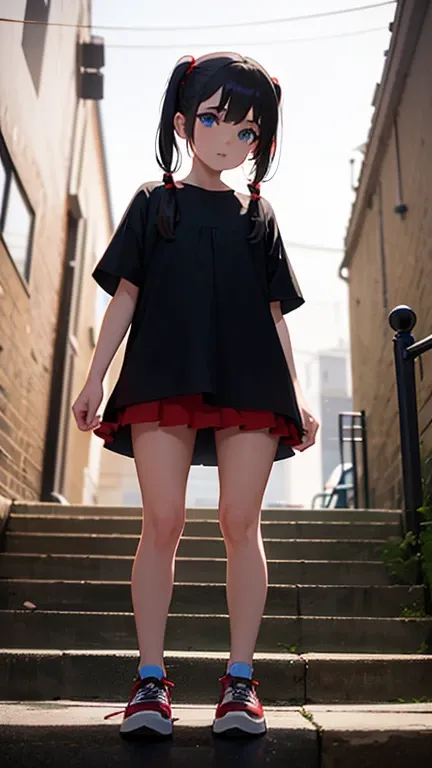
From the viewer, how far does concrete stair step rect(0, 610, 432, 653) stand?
9.47 ft

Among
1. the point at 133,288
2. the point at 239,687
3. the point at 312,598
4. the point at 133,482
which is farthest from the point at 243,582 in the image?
the point at 133,482

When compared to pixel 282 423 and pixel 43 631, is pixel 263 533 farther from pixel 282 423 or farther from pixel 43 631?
pixel 282 423

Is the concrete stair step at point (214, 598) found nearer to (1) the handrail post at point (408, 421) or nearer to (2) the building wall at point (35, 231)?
(1) the handrail post at point (408, 421)

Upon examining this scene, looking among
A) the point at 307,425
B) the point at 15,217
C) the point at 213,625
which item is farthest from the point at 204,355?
the point at 15,217

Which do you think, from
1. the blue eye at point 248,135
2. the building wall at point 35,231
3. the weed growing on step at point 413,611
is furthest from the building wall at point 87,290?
the blue eye at point 248,135

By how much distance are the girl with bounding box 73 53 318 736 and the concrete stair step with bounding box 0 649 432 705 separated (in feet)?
2.46

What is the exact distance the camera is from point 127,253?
1.77 metres

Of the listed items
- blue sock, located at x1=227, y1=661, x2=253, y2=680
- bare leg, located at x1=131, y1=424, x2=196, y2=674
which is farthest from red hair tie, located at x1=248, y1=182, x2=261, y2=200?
blue sock, located at x1=227, y1=661, x2=253, y2=680

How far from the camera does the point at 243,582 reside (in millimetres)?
1660

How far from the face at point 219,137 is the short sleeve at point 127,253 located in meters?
0.19

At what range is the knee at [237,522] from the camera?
1679 mm

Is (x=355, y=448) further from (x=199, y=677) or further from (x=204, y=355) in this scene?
(x=204, y=355)

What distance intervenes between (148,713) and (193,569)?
2.06 meters

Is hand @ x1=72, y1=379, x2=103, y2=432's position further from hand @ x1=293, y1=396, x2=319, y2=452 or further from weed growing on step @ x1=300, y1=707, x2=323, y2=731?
weed growing on step @ x1=300, y1=707, x2=323, y2=731
